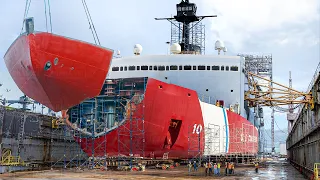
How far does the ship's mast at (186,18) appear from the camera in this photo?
39156mm

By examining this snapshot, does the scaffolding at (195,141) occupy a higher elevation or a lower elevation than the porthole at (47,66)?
lower

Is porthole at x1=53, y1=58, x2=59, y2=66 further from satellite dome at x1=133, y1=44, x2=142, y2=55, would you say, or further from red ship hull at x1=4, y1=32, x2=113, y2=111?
satellite dome at x1=133, y1=44, x2=142, y2=55

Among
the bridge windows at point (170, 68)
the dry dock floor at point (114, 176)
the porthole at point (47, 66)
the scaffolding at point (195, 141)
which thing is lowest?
the dry dock floor at point (114, 176)

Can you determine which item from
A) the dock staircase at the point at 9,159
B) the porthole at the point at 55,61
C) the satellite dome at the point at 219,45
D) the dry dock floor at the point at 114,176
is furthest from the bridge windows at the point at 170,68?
the porthole at the point at 55,61

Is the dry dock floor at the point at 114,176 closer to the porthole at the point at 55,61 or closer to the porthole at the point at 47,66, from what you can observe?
the porthole at the point at 47,66

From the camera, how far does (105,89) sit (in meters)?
22.5

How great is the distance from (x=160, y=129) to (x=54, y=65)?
7806 millimetres

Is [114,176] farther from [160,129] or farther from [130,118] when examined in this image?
[160,129]

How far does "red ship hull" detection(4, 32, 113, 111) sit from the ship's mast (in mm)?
21639

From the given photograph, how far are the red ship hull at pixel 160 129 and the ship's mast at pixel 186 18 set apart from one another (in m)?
14.4

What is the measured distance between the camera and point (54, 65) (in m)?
16.6

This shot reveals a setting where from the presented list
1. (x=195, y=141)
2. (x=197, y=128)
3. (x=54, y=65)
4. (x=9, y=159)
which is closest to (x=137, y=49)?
(x=197, y=128)

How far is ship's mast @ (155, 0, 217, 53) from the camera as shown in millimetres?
39156

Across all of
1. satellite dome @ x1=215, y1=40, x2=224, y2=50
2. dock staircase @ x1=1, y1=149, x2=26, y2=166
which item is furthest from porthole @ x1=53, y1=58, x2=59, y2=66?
satellite dome @ x1=215, y1=40, x2=224, y2=50
